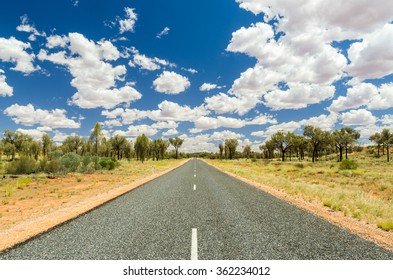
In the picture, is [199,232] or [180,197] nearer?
[199,232]

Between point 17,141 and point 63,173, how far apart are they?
216 ft

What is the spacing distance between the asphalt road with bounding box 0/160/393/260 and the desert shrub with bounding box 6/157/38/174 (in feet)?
74.2

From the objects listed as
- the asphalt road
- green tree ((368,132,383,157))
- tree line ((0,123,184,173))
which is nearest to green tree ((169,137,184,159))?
tree line ((0,123,184,173))

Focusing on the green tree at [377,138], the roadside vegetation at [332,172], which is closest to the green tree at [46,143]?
the roadside vegetation at [332,172]

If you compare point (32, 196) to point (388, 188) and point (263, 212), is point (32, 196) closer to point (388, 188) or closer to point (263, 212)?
point (263, 212)

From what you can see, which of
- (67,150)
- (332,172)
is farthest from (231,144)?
(332,172)

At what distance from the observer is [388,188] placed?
752 inches

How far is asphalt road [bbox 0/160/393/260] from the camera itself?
Result: 5047 mm

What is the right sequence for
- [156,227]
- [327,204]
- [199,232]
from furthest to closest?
[327,204] → [156,227] → [199,232]

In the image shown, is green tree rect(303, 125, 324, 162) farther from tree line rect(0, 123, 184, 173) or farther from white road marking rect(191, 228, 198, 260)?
white road marking rect(191, 228, 198, 260)

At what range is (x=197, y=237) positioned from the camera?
6004 millimetres

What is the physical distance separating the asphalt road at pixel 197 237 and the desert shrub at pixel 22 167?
22618 mm

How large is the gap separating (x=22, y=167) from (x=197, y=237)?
2763cm

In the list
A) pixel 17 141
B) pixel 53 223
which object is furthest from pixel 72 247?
pixel 17 141
